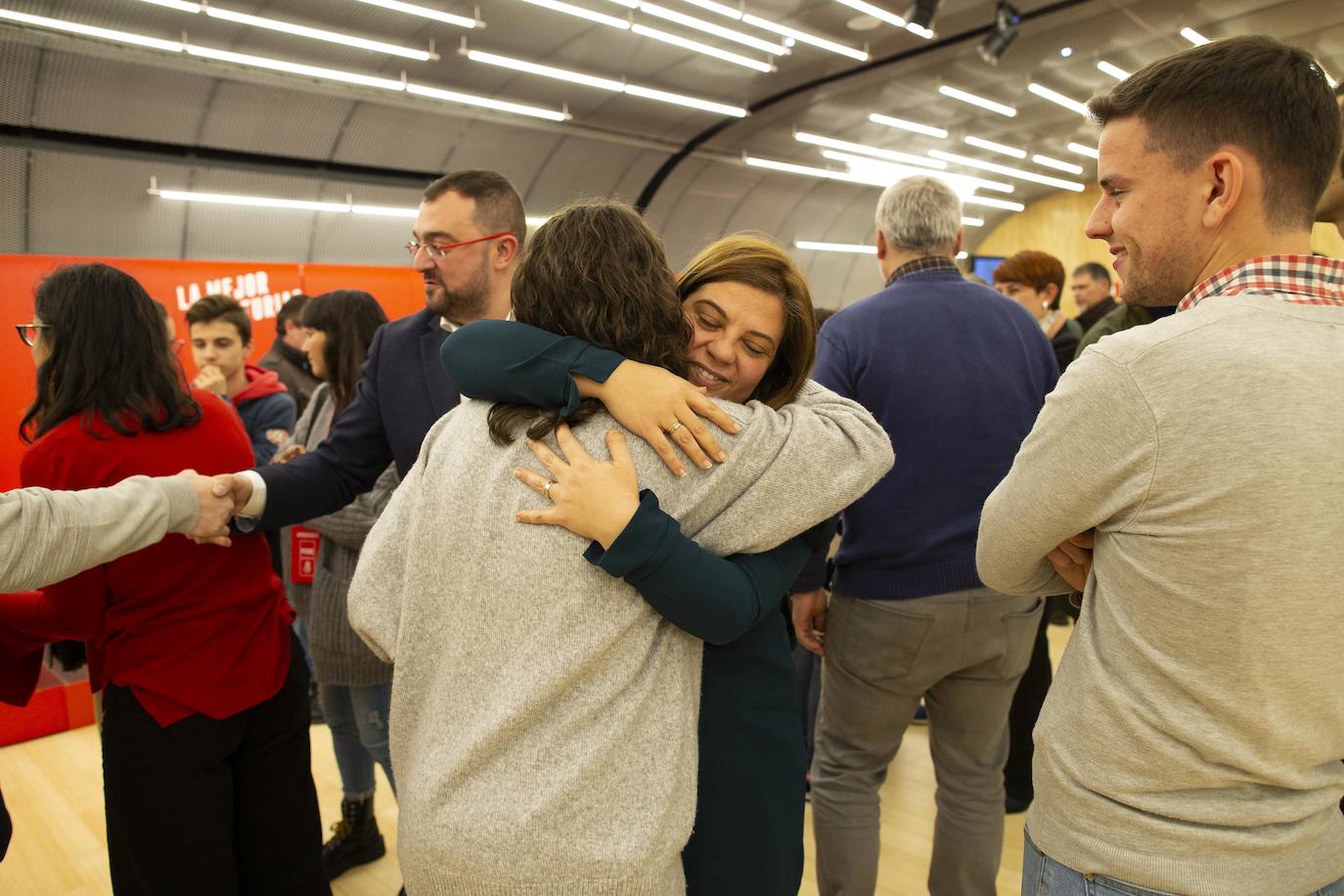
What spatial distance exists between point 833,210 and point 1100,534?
1966 centimetres

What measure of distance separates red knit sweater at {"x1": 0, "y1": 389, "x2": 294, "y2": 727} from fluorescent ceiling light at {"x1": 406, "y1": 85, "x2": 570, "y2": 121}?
9.43 m

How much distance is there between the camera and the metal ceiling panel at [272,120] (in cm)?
1035

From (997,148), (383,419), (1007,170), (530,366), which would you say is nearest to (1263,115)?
(530,366)

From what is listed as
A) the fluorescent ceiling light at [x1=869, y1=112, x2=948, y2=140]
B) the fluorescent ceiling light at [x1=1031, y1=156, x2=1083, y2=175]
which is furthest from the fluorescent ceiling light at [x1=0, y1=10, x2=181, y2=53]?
the fluorescent ceiling light at [x1=1031, y1=156, x2=1083, y2=175]

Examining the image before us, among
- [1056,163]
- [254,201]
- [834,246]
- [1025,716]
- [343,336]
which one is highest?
[1056,163]

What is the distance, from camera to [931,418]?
87.8 inches

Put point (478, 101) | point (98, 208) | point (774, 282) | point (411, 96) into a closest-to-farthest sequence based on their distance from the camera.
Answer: point (774, 282)
point (98, 208)
point (478, 101)
point (411, 96)

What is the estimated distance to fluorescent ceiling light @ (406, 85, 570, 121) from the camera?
33.8ft

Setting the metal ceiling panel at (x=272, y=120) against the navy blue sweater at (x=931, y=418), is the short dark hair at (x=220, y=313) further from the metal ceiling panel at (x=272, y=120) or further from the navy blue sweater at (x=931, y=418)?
the metal ceiling panel at (x=272, y=120)

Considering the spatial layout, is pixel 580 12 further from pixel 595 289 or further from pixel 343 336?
pixel 595 289

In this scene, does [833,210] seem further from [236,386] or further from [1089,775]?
[1089,775]

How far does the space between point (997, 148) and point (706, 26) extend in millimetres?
10184

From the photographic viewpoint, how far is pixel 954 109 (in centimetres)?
1492

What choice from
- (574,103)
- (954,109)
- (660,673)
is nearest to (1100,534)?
(660,673)
